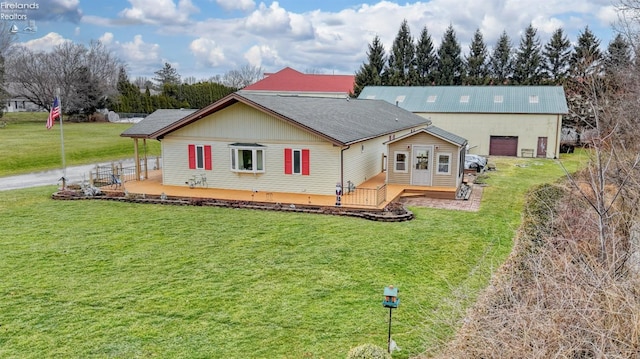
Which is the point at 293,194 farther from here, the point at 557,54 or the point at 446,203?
the point at 557,54

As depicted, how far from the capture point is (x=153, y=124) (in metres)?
21.7

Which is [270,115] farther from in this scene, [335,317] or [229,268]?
[335,317]

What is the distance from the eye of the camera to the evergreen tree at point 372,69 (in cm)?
5116

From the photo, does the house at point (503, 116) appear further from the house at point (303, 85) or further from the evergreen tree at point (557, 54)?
the house at point (303, 85)

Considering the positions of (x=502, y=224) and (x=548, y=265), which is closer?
(x=548, y=265)

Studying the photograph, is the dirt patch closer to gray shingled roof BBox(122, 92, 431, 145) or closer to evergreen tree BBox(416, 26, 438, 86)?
gray shingled roof BBox(122, 92, 431, 145)

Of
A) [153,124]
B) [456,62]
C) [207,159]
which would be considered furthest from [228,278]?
[456,62]

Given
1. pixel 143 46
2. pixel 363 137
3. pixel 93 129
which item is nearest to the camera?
pixel 363 137

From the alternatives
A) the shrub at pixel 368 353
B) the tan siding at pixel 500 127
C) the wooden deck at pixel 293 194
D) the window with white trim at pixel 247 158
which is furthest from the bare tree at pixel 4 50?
the shrub at pixel 368 353

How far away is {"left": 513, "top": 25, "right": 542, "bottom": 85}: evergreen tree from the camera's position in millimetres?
48312

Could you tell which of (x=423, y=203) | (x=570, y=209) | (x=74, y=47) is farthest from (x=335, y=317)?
(x=74, y=47)

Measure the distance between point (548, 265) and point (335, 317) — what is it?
11.5 feet

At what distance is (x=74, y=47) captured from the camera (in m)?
59.0

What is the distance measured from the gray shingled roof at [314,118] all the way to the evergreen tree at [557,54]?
89.9 feet
